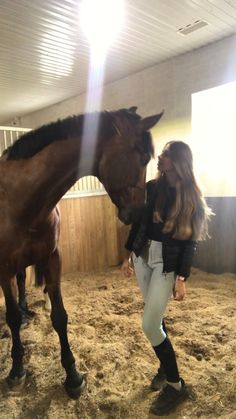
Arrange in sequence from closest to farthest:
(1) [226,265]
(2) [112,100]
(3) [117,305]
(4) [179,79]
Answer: (3) [117,305]
(1) [226,265]
(4) [179,79]
(2) [112,100]

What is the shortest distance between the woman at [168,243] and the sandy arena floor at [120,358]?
143 millimetres

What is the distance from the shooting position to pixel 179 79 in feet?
12.6

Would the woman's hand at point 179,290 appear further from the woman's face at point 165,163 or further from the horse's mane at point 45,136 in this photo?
the horse's mane at point 45,136

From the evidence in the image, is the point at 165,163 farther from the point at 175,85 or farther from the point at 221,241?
the point at 175,85

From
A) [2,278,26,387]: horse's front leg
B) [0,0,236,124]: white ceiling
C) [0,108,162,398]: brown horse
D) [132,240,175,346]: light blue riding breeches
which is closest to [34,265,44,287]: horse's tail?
[0,108,162,398]: brown horse

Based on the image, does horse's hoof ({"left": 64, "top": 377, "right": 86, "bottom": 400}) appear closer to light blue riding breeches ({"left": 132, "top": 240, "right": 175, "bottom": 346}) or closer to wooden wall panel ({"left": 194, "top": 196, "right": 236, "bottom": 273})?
light blue riding breeches ({"left": 132, "top": 240, "right": 175, "bottom": 346})

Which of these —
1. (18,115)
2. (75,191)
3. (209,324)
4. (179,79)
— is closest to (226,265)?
(209,324)

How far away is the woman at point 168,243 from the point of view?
1.39m

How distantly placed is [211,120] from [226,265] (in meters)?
1.71

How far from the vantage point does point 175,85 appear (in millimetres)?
3887

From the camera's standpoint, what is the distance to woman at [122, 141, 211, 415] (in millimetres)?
1394

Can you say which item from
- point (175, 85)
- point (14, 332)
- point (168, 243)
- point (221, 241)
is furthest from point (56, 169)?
point (175, 85)

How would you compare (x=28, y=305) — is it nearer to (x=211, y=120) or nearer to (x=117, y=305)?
(x=117, y=305)

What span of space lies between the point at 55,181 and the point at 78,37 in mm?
2412
